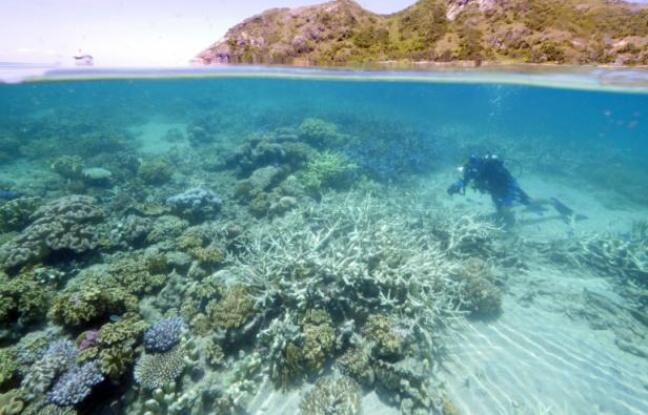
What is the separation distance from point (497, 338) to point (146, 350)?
5.83m

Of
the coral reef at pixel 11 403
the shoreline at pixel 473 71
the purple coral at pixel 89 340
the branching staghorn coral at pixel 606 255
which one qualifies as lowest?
the branching staghorn coral at pixel 606 255

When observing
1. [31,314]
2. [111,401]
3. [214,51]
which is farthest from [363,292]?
[214,51]

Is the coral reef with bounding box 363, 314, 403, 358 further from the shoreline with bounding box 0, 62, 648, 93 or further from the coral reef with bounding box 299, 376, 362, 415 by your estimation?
the shoreline with bounding box 0, 62, 648, 93

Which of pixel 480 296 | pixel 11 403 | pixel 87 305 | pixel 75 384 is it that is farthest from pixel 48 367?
pixel 480 296

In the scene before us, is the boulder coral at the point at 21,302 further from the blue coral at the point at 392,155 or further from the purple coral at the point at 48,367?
the blue coral at the point at 392,155

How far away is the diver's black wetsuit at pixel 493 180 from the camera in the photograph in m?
9.67

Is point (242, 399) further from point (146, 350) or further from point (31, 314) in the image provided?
point (31, 314)

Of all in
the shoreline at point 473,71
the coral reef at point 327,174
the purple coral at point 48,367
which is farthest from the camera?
the shoreline at point 473,71

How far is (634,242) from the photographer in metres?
9.17

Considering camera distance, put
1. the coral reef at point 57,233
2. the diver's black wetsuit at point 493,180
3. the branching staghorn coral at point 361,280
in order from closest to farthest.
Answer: the branching staghorn coral at point 361,280 → the coral reef at point 57,233 → the diver's black wetsuit at point 493,180

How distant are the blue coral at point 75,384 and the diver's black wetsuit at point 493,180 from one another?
969cm

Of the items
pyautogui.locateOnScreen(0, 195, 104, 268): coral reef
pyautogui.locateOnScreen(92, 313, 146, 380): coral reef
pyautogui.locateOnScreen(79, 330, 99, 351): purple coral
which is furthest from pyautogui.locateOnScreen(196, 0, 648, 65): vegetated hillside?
pyautogui.locateOnScreen(79, 330, 99, 351): purple coral

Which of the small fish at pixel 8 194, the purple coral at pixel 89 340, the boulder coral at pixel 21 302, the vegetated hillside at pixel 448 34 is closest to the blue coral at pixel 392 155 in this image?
the vegetated hillside at pixel 448 34

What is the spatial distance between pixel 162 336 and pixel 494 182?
1010 centimetres
